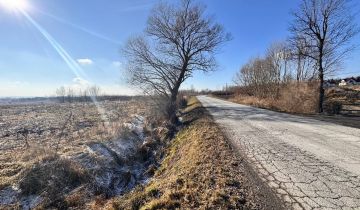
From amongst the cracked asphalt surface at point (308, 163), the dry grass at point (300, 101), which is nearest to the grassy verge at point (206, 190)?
the cracked asphalt surface at point (308, 163)

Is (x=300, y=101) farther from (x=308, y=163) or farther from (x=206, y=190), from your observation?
(x=206, y=190)

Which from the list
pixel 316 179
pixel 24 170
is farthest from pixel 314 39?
pixel 24 170

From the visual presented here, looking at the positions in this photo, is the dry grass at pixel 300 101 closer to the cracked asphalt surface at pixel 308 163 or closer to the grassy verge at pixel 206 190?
the cracked asphalt surface at pixel 308 163

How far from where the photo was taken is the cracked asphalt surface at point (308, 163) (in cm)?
383

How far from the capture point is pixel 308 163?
212 inches

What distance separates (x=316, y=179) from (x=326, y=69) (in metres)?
20.1

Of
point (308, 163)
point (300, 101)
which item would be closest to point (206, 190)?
point (308, 163)

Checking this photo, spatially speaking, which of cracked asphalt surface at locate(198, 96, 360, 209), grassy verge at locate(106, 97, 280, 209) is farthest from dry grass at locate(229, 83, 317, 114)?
grassy verge at locate(106, 97, 280, 209)

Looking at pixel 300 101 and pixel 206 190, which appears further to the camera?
pixel 300 101

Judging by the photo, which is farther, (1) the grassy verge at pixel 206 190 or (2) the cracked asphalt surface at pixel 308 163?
(1) the grassy verge at pixel 206 190

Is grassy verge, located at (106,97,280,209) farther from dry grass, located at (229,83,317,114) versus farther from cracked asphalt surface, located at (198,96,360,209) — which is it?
dry grass, located at (229,83,317,114)

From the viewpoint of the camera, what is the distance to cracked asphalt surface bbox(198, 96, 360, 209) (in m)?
3.83

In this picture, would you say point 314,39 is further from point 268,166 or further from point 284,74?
point 284,74

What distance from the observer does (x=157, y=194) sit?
15.9 feet
